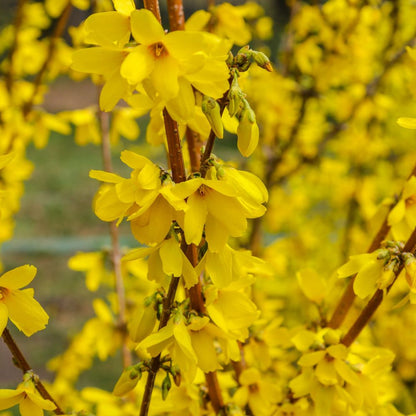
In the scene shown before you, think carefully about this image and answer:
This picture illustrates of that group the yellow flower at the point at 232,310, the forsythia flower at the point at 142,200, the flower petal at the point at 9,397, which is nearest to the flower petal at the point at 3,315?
the flower petal at the point at 9,397

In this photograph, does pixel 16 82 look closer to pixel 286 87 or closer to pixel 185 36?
pixel 286 87

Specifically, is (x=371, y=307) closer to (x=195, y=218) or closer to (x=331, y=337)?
(x=331, y=337)

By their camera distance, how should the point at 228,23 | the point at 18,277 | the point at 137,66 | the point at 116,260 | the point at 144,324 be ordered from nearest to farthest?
the point at 137,66
the point at 18,277
the point at 144,324
the point at 228,23
the point at 116,260

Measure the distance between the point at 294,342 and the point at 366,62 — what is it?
225 centimetres

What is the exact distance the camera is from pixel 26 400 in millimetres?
898

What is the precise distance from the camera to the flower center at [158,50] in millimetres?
748

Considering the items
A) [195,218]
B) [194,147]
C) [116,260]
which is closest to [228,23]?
[194,147]

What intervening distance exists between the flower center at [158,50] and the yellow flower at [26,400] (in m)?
0.54

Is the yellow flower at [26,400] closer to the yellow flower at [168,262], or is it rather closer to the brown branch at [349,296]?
the yellow flower at [168,262]

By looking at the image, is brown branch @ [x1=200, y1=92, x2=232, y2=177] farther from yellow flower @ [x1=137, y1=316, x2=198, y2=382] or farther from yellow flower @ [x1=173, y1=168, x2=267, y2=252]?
yellow flower @ [x1=137, y1=316, x2=198, y2=382]

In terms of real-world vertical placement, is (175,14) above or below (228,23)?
above

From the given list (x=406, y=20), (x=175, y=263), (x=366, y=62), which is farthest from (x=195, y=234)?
(x=406, y=20)

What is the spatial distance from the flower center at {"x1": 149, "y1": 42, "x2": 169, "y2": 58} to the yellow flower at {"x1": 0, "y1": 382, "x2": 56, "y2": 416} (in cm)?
54

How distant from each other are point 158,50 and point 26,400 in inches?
23.0
